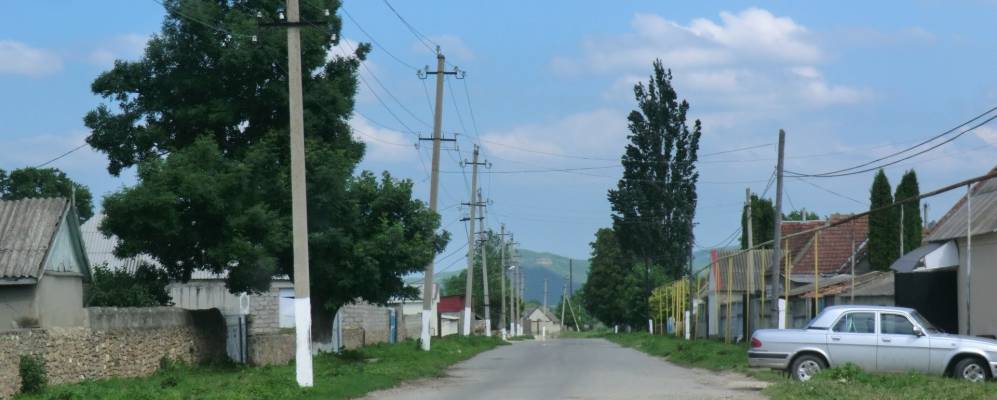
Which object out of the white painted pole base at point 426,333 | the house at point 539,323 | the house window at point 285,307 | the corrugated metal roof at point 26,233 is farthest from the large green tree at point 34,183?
the house at point 539,323

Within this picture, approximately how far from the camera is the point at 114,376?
23281 millimetres

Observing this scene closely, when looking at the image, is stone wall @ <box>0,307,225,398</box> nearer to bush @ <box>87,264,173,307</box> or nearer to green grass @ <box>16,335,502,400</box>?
green grass @ <box>16,335,502,400</box>

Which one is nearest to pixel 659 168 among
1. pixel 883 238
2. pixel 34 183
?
pixel 883 238

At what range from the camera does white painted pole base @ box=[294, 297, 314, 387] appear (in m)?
21.7

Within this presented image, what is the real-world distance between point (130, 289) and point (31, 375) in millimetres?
9455

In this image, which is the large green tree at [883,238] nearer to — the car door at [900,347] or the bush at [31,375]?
the car door at [900,347]

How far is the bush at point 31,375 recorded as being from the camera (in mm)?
19797

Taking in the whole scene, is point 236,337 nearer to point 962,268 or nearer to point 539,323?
point 962,268

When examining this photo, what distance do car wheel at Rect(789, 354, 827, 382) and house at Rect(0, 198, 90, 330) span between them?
541 inches

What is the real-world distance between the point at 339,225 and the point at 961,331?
51.3ft

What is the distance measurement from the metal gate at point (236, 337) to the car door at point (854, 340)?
15299 millimetres

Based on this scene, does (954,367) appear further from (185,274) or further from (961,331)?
(185,274)

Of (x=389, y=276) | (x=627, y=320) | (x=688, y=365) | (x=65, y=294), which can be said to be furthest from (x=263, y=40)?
(x=627, y=320)

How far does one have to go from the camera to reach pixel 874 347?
2267cm
